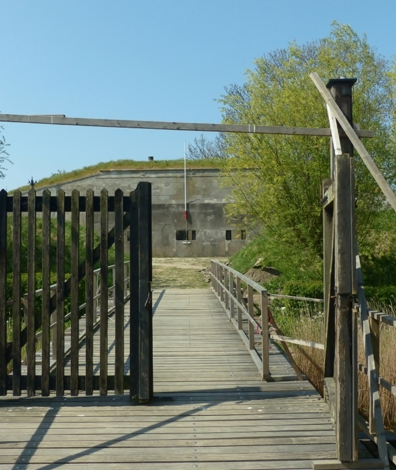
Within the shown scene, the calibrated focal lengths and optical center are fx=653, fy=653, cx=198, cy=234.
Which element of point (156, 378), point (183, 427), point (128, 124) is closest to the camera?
point (183, 427)

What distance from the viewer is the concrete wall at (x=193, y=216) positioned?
111 ft

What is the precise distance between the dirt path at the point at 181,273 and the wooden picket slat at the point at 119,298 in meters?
16.9

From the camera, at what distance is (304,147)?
763 inches

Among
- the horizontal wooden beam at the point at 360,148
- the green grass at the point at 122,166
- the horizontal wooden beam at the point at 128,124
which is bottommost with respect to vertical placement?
the horizontal wooden beam at the point at 360,148

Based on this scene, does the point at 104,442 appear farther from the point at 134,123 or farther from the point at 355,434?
the point at 134,123

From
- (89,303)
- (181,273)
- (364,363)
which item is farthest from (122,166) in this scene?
(89,303)

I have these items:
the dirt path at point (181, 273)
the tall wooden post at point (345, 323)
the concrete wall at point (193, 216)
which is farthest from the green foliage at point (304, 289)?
the concrete wall at point (193, 216)

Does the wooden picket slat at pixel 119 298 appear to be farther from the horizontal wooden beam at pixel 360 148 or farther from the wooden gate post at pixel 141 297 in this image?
the horizontal wooden beam at pixel 360 148

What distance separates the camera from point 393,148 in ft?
66.3

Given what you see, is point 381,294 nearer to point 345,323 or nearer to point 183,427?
point 183,427

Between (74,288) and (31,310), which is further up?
(74,288)

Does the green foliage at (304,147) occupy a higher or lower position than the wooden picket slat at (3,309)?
higher

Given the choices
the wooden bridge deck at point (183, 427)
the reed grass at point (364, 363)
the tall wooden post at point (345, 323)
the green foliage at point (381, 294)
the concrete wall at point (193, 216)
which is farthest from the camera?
the concrete wall at point (193, 216)

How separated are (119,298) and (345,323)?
2.19 m
